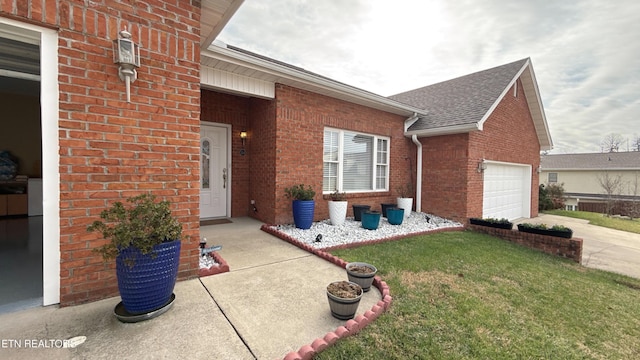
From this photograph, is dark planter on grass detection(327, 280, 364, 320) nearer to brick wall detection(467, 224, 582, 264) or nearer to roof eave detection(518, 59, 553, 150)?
brick wall detection(467, 224, 582, 264)

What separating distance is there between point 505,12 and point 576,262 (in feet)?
21.4

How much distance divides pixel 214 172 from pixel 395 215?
16.9ft

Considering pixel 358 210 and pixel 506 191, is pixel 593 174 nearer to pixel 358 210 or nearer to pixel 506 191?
pixel 506 191

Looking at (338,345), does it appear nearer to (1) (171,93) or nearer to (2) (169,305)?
(2) (169,305)

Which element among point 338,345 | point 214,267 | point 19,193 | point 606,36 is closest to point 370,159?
point 214,267

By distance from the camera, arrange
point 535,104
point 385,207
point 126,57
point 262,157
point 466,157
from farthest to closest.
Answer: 1. point 535,104
2. point 385,207
3. point 466,157
4. point 262,157
5. point 126,57

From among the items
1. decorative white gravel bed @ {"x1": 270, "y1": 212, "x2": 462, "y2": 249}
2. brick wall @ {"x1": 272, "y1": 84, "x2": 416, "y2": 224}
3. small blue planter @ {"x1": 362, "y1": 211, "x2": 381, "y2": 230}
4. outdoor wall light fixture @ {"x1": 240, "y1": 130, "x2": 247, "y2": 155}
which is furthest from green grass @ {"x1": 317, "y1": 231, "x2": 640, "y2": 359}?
outdoor wall light fixture @ {"x1": 240, "y1": 130, "x2": 247, "y2": 155}

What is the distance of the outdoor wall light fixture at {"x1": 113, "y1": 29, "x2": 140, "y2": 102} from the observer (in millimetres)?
2430

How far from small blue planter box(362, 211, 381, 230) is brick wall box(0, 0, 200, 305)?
161 inches

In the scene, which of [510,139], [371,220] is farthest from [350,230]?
[510,139]

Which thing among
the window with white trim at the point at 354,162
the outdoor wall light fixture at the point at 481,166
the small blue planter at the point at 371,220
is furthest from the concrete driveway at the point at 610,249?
the window with white trim at the point at 354,162

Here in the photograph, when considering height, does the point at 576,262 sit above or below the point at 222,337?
below

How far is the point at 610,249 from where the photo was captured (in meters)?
6.41

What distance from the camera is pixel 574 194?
25375 millimetres
